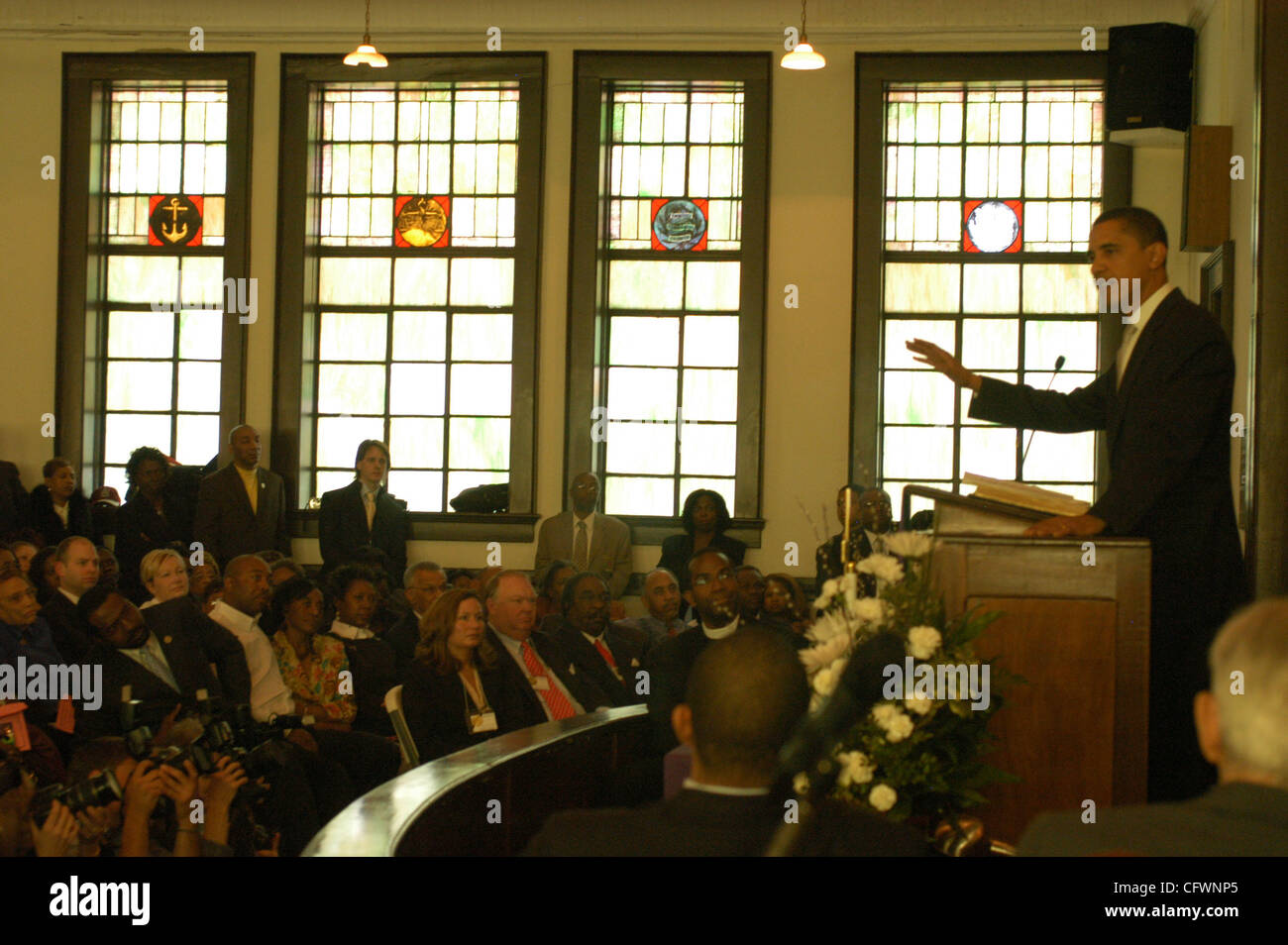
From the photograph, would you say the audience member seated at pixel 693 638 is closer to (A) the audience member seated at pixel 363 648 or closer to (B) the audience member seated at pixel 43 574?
(A) the audience member seated at pixel 363 648

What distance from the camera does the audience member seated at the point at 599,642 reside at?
258 inches

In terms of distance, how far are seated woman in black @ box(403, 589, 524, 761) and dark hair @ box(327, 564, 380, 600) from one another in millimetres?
1096

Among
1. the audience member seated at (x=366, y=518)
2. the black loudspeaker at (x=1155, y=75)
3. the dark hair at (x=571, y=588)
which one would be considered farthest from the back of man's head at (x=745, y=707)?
the black loudspeaker at (x=1155, y=75)

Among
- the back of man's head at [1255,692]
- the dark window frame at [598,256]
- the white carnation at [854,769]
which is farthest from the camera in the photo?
the dark window frame at [598,256]

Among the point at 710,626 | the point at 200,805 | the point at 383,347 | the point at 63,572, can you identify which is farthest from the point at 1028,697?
the point at 383,347

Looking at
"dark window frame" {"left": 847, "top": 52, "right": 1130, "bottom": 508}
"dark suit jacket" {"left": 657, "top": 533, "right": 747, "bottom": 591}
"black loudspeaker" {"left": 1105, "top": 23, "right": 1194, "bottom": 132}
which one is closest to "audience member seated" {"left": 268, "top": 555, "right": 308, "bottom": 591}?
"dark suit jacket" {"left": 657, "top": 533, "right": 747, "bottom": 591}

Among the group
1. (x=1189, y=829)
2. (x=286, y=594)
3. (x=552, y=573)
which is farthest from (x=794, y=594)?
(x=1189, y=829)

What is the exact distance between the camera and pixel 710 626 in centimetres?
629

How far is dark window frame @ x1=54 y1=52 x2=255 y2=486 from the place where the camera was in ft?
35.2

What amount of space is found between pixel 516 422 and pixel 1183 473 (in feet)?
25.4

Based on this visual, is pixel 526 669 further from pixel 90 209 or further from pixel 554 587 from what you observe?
pixel 90 209

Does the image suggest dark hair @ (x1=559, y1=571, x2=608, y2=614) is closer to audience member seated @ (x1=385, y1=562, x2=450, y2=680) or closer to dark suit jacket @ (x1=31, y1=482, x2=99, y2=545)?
audience member seated @ (x1=385, y1=562, x2=450, y2=680)

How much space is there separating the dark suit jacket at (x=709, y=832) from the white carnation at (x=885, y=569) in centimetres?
129

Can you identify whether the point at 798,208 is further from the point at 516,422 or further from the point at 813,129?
the point at 516,422
